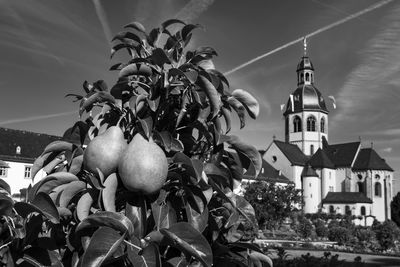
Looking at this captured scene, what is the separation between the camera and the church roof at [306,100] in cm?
8094

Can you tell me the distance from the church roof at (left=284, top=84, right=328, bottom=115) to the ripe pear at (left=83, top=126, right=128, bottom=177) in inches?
3177

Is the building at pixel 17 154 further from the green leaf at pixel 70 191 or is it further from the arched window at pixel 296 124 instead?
the arched window at pixel 296 124

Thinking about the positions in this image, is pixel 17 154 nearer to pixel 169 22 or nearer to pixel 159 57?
pixel 169 22

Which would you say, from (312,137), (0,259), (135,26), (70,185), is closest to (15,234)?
(0,259)

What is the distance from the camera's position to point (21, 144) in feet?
146

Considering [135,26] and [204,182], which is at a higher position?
[135,26]

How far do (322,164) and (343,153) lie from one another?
28.9 feet

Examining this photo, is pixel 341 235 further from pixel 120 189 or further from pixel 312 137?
pixel 312 137

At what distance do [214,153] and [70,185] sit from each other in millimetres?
989

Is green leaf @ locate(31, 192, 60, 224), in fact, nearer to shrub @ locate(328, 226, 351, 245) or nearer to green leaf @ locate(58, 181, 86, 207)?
green leaf @ locate(58, 181, 86, 207)

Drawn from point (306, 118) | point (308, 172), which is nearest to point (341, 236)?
point (308, 172)

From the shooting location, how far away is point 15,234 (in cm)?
261

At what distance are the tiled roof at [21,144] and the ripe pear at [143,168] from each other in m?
43.4

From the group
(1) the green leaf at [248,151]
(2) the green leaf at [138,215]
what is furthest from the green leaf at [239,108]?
(2) the green leaf at [138,215]
